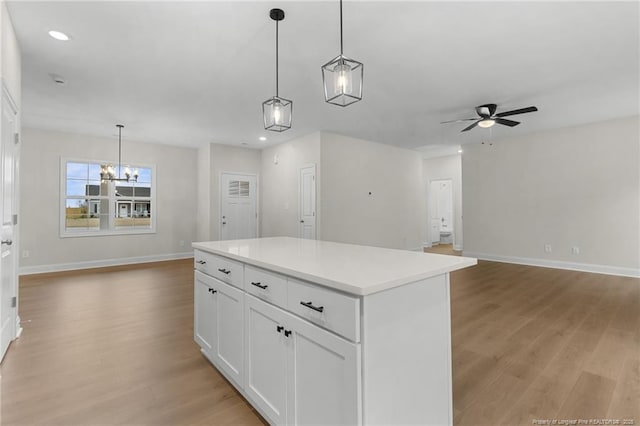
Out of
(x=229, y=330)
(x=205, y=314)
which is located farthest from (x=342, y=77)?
(x=205, y=314)

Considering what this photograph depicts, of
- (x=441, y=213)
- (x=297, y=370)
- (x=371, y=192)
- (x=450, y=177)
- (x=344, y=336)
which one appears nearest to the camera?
(x=344, y=336)

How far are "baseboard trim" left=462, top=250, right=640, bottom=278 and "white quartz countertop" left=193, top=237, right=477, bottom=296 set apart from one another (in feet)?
18.6

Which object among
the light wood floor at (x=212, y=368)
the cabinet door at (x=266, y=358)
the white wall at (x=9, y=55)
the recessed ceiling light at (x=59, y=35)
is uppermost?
the recessed ceiling light at (x=59, y=35)

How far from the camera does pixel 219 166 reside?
23.1ft

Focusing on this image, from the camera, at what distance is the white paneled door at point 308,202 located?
5970mm

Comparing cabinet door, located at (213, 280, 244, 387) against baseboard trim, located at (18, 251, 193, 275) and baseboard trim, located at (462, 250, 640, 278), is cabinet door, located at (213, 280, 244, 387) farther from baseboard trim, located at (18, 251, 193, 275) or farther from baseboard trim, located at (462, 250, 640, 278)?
baseboard trim, located at (462, 250, 640, 278)

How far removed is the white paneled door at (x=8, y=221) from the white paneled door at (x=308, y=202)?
4149 mm

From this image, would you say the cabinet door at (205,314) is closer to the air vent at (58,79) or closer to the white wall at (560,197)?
the air vent at (58,79)

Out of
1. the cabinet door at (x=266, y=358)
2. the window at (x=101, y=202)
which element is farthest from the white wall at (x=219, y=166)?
the cabinet door at (x=266, y=358)

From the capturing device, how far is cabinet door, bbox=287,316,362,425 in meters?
1.14

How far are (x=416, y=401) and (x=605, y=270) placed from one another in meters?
6.07

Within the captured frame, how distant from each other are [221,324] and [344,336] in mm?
1206

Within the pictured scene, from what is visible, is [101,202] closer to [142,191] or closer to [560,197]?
[142,191]

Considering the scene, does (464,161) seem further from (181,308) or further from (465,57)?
(181,308)
